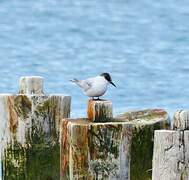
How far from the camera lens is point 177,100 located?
63.5ft

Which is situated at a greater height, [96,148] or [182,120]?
[182,120]

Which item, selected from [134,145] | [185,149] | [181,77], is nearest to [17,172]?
[134,145]

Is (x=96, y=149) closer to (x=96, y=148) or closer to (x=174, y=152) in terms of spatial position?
(x=96, y=148)

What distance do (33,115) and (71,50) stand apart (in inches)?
809

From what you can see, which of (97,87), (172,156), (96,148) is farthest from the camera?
(97,87)

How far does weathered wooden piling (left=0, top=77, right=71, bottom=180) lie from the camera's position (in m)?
10.4

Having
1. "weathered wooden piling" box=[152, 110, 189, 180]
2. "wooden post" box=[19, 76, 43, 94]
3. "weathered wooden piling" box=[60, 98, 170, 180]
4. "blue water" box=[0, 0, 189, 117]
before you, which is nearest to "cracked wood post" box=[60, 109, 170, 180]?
"weathered wooden piling" box=[60, 98, 170, 180]

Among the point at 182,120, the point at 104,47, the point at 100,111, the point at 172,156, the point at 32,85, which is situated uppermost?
the point at 104,47

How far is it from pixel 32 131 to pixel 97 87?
93 centimetres

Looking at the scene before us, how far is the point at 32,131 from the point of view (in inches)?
409

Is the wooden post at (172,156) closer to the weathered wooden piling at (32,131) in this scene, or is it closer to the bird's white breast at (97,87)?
the weathered wooden piling at (32,131)

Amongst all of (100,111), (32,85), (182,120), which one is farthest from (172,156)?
(32,85)

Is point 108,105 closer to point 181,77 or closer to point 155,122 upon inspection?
point 155,122

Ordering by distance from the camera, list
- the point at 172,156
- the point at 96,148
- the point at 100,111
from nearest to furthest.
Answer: the point at 172,156 < the point at 96,148 < the point at 100,111
